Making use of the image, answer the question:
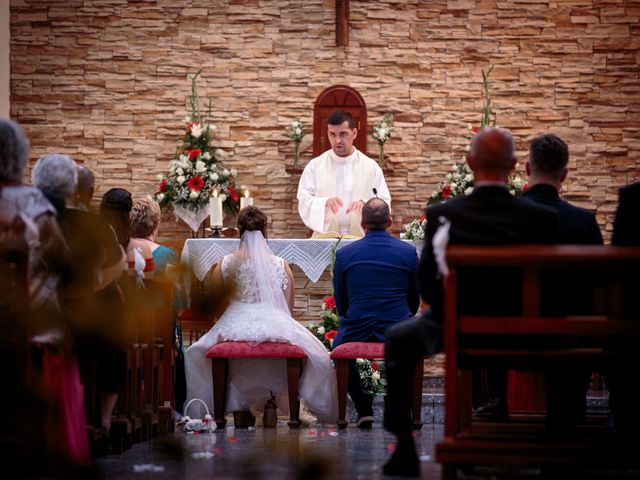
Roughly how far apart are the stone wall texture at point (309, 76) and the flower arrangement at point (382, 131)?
0.19m

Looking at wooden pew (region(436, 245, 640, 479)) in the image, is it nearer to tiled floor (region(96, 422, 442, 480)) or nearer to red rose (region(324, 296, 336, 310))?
tiled floor (region(96, 422, 442, 480))

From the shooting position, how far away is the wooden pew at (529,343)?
300 cm

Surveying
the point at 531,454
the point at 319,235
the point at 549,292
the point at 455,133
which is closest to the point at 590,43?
the point at 455,133

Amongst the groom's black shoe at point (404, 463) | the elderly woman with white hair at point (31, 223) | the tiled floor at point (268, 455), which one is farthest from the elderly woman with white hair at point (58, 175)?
the groom's black shoe at point (404, 463)

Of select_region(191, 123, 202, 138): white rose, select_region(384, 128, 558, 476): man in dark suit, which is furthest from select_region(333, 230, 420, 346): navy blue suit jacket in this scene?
select_region(191, 123, 202, 138): white rose

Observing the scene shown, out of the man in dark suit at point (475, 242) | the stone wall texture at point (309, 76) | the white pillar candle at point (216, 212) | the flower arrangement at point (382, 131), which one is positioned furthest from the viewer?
the stone wall texture at point (309, 76)

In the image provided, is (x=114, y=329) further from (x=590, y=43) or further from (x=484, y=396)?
(x=590, y=43)

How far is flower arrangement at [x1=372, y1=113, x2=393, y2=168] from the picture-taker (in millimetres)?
9227

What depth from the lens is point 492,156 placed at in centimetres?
346

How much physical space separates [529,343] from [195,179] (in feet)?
19.5

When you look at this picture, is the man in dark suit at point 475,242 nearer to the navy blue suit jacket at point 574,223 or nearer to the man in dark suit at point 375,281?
the navy blue suit jacket at point 574,223

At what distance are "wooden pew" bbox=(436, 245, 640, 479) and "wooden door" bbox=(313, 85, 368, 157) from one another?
19.6ft

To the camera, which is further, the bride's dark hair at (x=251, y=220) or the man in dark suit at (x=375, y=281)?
the bride's dark hair at (x=251, y=220)

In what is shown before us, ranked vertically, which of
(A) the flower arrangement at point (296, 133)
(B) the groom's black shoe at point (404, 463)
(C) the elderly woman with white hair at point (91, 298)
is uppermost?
(A) the flower arrangement at point (296, 133)
